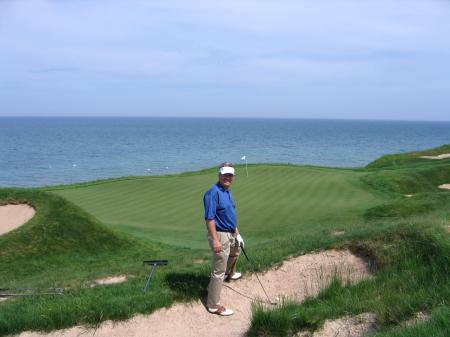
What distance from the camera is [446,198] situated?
1764cm

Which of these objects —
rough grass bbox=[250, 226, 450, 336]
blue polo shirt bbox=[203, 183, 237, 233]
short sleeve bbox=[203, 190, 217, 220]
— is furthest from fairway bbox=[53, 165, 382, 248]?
short sleeve bbox=[203, 190, 217, 220]

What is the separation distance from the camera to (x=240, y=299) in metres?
8.27

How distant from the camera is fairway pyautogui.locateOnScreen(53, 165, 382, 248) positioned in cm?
1698

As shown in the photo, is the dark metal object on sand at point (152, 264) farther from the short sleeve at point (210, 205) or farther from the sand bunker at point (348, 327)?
the sand bunker at point (348, 327)

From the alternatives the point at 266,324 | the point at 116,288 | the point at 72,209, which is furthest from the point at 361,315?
the point at 72,209

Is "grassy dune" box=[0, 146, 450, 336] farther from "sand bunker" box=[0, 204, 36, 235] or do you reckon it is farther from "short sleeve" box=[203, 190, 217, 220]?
"short sleeve" box=[203, 190, 217, 220]

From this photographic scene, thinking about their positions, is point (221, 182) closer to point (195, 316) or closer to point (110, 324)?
point (195, 316)

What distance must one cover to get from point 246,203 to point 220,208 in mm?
13410

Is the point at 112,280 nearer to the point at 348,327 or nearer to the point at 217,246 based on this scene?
the point at 217,246

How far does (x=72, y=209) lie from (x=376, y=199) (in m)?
12.5

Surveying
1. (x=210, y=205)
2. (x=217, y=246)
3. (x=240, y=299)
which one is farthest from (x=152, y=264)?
(x=210, y=205)

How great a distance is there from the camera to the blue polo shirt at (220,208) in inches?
280

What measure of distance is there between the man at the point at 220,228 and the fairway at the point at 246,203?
21.6 ft

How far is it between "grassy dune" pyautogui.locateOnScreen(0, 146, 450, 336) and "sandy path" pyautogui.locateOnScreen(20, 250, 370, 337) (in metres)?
0.20
